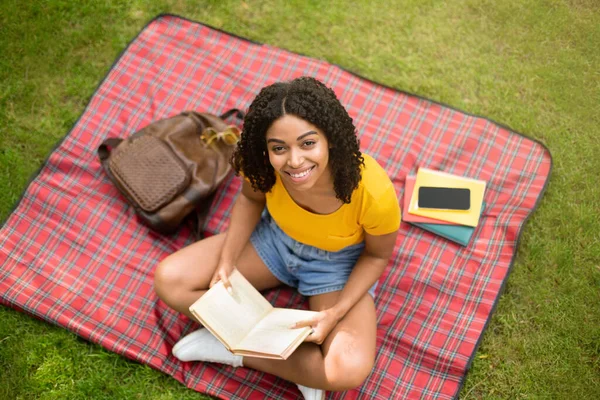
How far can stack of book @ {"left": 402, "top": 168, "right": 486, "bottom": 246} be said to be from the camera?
308 centimetres

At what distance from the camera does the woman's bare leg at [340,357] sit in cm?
248

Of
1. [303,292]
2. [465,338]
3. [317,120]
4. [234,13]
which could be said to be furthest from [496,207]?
[234,13]

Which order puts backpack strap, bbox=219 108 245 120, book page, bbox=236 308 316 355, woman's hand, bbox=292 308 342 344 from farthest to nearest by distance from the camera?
backpack strap, bbox=219 108 245 120
woman's hand, bbox=292 308 342 344
book page, bbox=236 308 316 355

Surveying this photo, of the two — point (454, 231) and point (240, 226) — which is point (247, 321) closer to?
point (240, 226)

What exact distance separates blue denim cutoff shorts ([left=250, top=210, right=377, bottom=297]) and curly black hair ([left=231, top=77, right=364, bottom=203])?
0.46 metres

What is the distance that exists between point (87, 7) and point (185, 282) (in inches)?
90.0

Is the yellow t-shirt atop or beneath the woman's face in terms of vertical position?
beneath

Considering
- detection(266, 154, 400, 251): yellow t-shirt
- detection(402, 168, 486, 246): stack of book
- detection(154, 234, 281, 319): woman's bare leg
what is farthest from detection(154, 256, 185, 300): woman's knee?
detection(402, 168, 486, 246): stack of book

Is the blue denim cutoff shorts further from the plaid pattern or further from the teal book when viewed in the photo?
the teal book

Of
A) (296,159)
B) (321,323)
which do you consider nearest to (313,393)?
(321,323)

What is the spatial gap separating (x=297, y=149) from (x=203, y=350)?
4.15 feet

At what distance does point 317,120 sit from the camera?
1.98 metres

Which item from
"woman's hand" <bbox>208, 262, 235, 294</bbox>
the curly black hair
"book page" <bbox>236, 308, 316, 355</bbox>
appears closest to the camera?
the curly black hair

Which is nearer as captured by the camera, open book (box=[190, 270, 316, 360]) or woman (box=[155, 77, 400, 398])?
woman (box=[155, 77, 400, 398])
